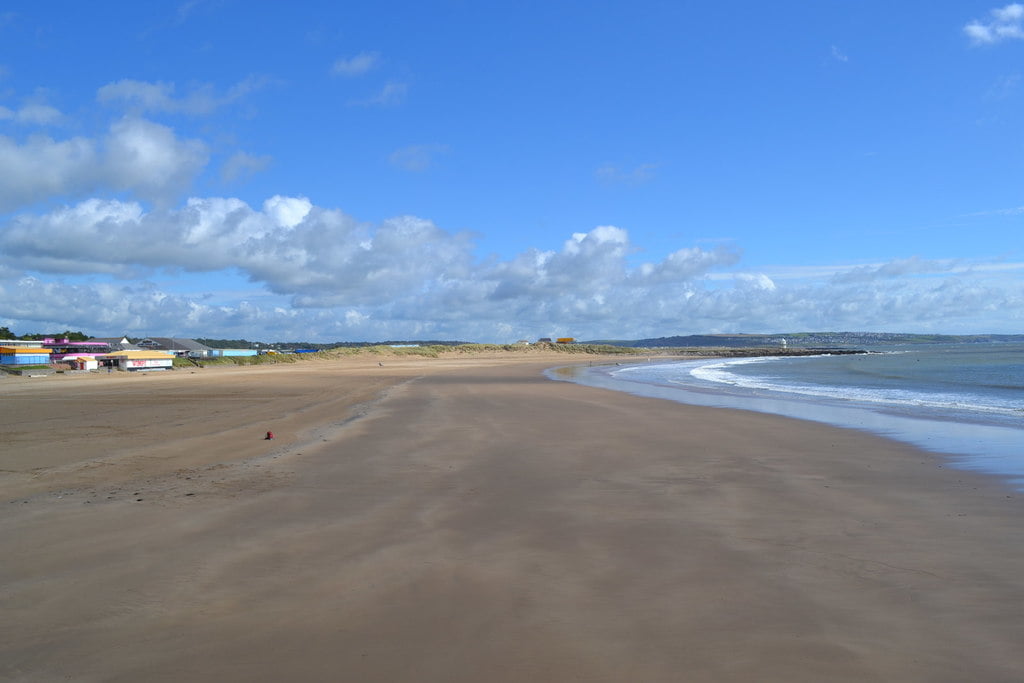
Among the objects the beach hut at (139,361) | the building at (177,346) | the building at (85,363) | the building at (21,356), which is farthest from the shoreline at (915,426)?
the building at (177,346)

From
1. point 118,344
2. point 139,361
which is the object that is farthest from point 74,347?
point 139,361

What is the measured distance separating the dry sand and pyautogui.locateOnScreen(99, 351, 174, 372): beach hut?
60.6 metres

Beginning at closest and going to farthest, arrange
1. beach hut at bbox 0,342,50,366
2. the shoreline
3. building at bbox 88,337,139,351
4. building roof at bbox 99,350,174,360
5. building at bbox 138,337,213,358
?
the shoreline
building roof at bbox 99,350,174,360
beach hut at bbox 0,342,50,366
building at bbox 88,337,139,351
building at bbox 138,337,213,358

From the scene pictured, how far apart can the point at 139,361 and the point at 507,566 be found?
2835 inches

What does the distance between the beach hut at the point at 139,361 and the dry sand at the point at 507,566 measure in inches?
2386

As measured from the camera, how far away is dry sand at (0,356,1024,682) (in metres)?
4.16

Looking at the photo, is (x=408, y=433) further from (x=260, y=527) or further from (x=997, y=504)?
(x=997, y=504)

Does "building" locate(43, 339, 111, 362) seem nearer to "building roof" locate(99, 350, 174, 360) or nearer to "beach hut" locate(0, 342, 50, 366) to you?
"beach hut" locate(0, 342, 50, 366)

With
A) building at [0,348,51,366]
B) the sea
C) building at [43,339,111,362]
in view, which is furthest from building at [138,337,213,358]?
the sea

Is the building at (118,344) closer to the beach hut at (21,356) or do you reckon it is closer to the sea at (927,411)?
the beach hut at (21,356)

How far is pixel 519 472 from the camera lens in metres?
10.6

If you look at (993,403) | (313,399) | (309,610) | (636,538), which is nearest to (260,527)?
(309,610)

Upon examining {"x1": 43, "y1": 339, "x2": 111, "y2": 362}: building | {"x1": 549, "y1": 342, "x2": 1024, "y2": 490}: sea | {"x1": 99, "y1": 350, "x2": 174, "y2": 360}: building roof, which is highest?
{"x1": 43, "y1": 339, "x2": 111, "y2": 362}: building

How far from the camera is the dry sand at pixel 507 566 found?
4164 millimetres
